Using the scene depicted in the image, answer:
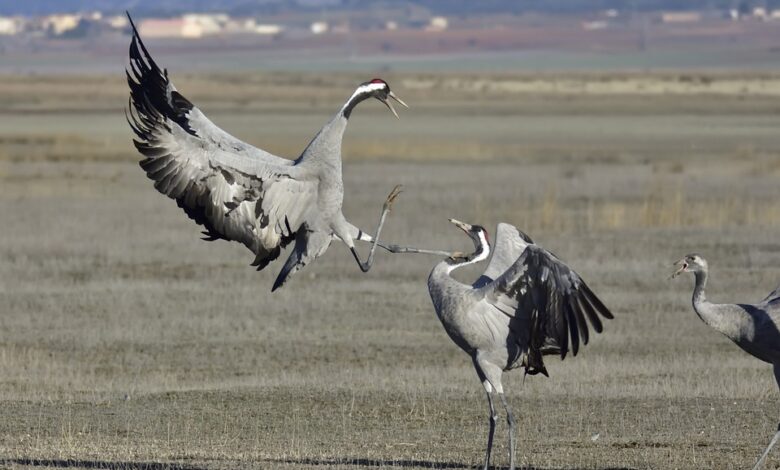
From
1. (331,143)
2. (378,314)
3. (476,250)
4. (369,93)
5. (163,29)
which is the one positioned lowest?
(163,29)

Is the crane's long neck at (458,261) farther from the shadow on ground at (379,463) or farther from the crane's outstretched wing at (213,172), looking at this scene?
Result: the crane's outstretched wing at (213,172)

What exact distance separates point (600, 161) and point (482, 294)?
24.8m

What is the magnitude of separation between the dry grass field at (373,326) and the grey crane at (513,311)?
62 cm

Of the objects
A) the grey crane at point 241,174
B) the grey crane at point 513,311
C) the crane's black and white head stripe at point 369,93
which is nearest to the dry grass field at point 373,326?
the grey crane at point 513,311

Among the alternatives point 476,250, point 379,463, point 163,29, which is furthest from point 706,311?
point 163,29

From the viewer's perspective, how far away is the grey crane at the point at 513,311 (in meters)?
9.12

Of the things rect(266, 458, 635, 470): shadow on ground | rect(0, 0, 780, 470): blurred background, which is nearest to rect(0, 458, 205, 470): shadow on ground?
rect(0, 0, 780, 470): blurred background

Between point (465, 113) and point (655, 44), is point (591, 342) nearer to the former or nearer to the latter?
→ point (465, 113)

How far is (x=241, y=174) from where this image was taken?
10.1 meters

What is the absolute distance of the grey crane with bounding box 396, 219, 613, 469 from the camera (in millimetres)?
9125

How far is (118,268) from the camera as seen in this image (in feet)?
63.9

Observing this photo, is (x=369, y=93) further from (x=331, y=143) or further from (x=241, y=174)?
(x=241, y=174)

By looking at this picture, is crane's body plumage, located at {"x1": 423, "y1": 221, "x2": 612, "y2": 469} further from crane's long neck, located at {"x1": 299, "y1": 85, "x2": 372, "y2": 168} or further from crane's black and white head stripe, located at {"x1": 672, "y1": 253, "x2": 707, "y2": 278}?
crane's long neck, located at {"x1": 299, "y1": 85, "x2": 372, "y2": 168}

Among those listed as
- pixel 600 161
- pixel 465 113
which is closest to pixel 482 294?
pixel 600 161
